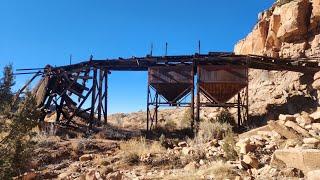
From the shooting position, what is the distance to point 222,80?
81.3 ft

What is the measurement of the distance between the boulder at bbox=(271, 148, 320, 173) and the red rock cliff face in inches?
701

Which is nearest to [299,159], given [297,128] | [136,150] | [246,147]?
[246,147]

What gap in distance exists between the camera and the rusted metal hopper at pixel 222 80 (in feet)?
81.3

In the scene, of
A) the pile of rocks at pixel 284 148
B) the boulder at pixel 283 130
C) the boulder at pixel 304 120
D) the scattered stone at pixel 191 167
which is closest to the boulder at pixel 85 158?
the scattered stone at pixel 191 167

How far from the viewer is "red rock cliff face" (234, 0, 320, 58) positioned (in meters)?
28.7

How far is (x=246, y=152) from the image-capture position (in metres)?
14.2

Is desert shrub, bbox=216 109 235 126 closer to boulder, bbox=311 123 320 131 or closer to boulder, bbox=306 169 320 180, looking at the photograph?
boulder, bbox=311 123 320 131

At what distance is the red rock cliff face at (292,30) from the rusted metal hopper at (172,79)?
949 centimetres

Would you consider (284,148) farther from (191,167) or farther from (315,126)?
(315,126)

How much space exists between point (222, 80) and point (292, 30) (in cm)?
875

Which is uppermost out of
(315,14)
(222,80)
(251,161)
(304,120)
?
(315,14)

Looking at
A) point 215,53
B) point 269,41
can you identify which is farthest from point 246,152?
point 269,41

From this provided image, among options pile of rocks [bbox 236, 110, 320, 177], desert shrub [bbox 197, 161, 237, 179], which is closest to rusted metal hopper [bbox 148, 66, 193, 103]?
pile of rocks [bbox 236, 110, 320, 177]

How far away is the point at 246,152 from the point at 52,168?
7.89 m
